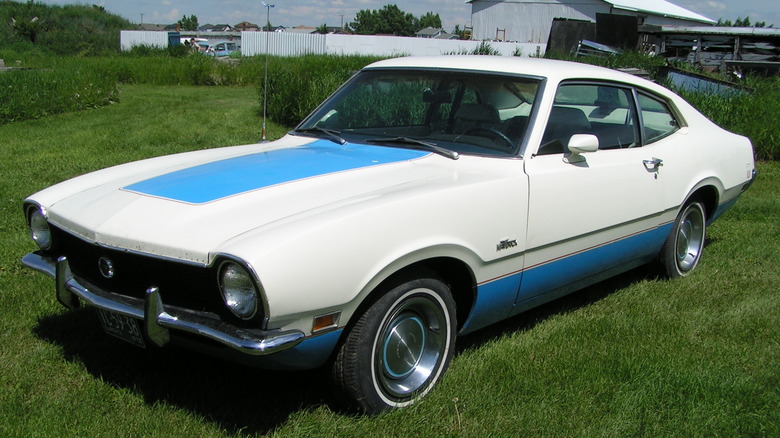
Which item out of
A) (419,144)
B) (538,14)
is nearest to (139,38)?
(538,14)

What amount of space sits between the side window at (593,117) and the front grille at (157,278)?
6.16ft

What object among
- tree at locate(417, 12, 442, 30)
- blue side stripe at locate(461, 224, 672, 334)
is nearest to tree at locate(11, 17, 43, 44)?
blue side stripe at locate(461, 224, 672, 334)

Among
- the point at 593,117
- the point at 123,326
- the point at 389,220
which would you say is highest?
the point at 593,117

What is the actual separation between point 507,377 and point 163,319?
1.60m

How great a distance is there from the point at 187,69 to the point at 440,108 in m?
20.0

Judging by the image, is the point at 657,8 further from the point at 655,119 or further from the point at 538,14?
the point at 655,119

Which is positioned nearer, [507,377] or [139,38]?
[507,377]

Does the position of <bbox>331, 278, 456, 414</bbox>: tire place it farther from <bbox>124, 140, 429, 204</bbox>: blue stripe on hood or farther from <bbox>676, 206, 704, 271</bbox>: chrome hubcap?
<bbox>676, 206, 704, 271</bbox>: chrome hubcap

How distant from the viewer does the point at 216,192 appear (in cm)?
325

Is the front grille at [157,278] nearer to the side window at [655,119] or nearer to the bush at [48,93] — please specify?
the side window at [655,119]

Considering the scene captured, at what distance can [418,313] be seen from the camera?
327 centimetres

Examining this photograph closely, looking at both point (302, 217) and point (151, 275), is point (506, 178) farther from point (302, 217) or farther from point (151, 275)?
point (151, 275)

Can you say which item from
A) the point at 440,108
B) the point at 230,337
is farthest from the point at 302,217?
the point at 440,108

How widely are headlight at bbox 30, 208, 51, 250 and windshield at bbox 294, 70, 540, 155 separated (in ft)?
5.16
